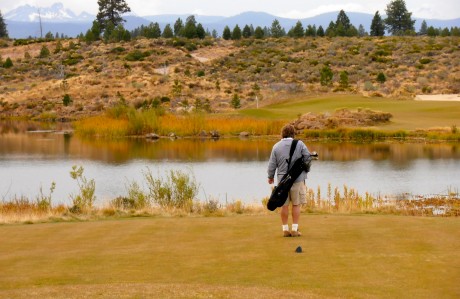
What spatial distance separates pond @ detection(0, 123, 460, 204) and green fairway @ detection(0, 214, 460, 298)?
1048cm

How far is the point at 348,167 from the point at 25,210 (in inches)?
719

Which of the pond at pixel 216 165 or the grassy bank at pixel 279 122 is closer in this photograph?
the pond at pixel 216 165

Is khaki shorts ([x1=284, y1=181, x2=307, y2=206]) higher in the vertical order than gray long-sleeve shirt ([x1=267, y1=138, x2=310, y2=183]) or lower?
lower

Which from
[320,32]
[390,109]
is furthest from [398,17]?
[390,109]

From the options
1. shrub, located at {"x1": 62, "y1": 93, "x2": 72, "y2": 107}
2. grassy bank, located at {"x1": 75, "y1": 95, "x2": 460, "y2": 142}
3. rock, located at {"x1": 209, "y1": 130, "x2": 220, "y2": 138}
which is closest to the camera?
grassy bank, located at {"x1": 75, "y1": 95, "x2": 460, "y2": 142}

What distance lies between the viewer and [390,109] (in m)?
57.3

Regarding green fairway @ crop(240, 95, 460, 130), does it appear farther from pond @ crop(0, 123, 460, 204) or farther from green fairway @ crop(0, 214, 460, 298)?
green fairway @ crop(0, 214, 460, 298)

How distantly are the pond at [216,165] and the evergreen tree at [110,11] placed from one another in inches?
3052

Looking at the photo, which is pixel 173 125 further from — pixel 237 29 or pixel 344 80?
Result: pixel 237 29

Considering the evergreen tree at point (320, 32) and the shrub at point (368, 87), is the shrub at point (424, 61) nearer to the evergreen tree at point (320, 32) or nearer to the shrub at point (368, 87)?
the shrub at point (368, 87)

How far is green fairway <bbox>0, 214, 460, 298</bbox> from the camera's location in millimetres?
8984

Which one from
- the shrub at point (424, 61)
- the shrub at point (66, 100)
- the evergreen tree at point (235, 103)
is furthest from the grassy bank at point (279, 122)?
the shrub at point (424, 61)

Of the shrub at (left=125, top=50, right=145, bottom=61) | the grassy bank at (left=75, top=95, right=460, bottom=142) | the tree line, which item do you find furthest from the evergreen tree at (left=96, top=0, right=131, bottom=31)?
the grassy bank at (left=75, top=95, right=460, bottom=142)

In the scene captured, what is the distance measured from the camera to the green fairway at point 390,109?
170 ft
